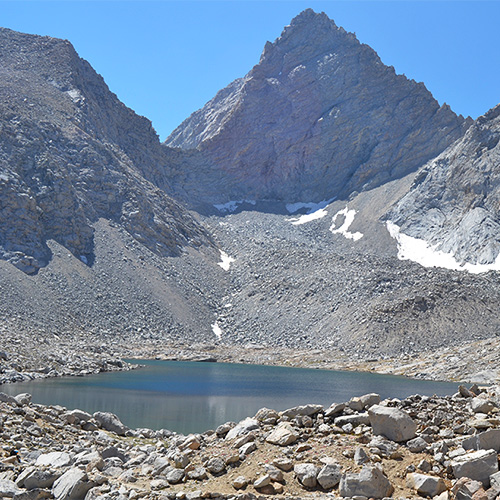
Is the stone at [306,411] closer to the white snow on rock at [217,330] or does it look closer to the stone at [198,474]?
the stone at [198,474]

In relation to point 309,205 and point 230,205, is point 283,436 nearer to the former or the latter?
point 230,205

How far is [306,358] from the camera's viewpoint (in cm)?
7356

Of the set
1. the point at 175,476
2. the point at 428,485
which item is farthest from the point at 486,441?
the point at 175,476

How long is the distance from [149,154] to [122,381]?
A: 320 feet

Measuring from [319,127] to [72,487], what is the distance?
6072 inches

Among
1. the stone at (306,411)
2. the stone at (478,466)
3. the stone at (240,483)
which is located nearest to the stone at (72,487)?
the stone at (240,483)

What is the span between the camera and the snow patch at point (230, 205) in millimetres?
148188

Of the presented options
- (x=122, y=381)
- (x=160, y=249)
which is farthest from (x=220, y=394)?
(x=160, y=249)

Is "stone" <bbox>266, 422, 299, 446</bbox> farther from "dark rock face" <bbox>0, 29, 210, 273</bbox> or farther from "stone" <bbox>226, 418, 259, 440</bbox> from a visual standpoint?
"dark rock face" <bbox>0, 29, 210, 273</bbox>

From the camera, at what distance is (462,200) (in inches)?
4680

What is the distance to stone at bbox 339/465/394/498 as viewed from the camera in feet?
33.8

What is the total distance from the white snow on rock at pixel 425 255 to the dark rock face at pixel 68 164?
125ft

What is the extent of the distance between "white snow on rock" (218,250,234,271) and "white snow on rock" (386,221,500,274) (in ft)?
106

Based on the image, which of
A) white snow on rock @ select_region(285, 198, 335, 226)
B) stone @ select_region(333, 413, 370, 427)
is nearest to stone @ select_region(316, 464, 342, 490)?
stone @ select_region(333, 413, 370, 427)
